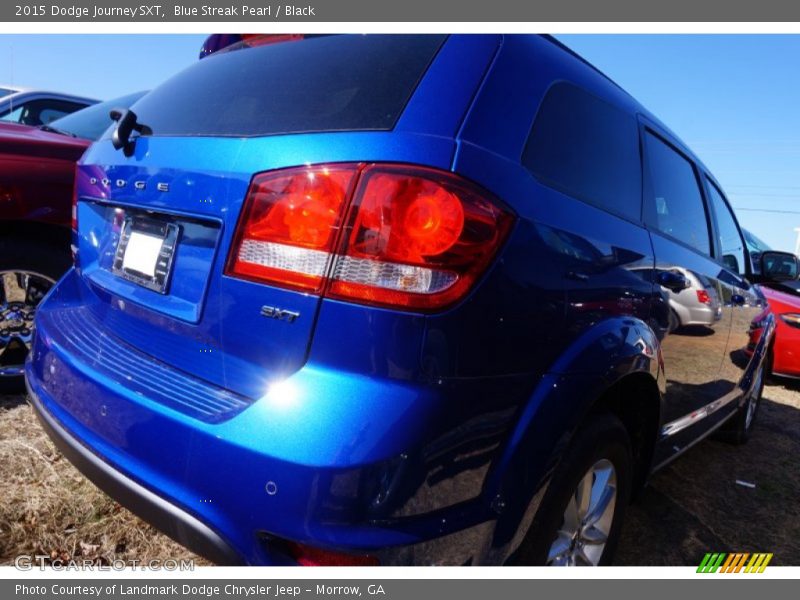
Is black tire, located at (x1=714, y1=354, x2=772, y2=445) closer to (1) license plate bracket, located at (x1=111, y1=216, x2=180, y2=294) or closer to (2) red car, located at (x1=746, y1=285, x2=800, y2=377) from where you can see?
(2) red car, located at (x1=746, y1=285, x2=800, y2=377)

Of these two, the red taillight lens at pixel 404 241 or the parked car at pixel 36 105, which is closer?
the red taillight lens at pixel 404 241

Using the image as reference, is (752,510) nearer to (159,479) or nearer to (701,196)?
(701,196)

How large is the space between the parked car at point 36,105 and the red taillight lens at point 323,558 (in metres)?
4.62

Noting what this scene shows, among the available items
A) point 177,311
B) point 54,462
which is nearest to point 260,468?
point 177,311

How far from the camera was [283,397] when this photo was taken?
1188 millimetres

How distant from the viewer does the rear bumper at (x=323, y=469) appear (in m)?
1.12

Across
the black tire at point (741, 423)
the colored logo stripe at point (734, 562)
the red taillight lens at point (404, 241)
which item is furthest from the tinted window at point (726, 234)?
the red taillight lens at point (404, 241)

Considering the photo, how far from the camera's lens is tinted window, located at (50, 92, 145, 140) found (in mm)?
3408

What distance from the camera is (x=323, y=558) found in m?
1.16

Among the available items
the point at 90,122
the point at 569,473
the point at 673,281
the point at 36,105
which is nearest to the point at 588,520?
the point at 569,473

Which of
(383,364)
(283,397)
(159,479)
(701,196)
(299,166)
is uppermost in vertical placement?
(701,196)

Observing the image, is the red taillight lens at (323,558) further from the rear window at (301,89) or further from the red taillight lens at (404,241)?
the rear window at (301,89)

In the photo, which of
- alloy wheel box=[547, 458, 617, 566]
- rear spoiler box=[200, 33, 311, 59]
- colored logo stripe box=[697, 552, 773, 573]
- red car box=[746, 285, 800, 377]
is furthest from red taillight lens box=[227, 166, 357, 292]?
red car box=[746, 285, 800, 377]

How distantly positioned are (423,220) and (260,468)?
2.00 feet
